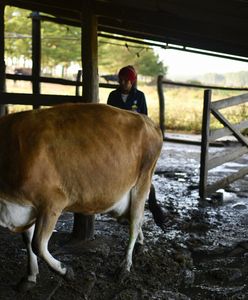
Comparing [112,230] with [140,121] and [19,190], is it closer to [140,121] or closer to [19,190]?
[140,121]

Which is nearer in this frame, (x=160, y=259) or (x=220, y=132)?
(x=160, y=259)

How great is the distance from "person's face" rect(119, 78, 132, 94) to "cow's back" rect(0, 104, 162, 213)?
111cm

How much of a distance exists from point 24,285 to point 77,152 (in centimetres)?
124

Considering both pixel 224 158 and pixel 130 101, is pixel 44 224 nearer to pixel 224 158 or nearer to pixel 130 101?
pixel 130 101

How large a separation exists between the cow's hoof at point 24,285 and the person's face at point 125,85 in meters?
2.49

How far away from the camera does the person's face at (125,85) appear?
17.7 ft

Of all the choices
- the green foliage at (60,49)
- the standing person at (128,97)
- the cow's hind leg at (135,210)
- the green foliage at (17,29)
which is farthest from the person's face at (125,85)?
the green foliage at (17,29)

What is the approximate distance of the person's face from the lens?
5.40m

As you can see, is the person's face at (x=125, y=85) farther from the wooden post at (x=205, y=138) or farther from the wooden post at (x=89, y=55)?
the wooden post at (x=205, y=138)

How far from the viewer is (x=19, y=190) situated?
3510 mm

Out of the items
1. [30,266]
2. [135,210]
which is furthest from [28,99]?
[30,266]

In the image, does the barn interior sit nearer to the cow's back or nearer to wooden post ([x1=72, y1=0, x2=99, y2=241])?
wooden post ([x1=72, y1=0, x2=99, y2=241])

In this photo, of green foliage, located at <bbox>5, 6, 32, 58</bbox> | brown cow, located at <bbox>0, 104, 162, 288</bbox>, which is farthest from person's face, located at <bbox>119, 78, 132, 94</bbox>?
green foliage, located at <bbox>5, 6, 32, 58</bbox>

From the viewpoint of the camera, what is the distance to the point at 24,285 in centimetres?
395
